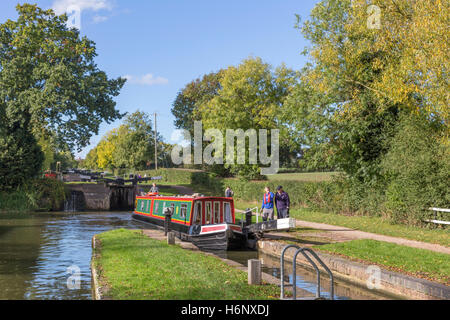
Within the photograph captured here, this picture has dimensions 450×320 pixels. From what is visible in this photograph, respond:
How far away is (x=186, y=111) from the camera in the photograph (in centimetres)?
6288

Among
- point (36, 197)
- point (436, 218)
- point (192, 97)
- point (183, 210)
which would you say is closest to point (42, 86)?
point (36, 197)

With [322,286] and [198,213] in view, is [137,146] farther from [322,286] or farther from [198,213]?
[322,286]

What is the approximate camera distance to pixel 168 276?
9375 millimetres

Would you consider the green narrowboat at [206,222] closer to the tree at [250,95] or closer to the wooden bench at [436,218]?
the wooden bench at [436,218]

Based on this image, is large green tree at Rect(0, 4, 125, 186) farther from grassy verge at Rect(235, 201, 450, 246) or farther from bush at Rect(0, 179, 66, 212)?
grassy verge at Rect(235, 201, 450, 246)

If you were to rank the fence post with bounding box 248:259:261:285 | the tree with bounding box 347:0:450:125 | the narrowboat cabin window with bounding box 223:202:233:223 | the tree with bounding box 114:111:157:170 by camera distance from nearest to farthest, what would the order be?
the fence post with bounding box 248:259:261:285
the tree with bounding box 347:0:450:125
the narrowboat cabin window with bounding box 223:202:233:223
the tree with bounding box 114:111:157:170

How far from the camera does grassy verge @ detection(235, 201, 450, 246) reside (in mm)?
15205

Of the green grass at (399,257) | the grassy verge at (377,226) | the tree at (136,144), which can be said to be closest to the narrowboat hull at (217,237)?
the green grass at (399,257)

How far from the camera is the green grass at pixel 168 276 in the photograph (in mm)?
7945

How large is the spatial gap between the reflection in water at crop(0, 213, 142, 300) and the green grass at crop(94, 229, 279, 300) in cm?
81

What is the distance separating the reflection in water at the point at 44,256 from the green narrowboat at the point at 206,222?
3.78 meters

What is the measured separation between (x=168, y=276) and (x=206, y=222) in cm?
845

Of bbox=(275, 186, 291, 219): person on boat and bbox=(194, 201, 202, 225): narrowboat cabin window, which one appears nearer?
bbox=(275, 186, 291, 219): person on boat

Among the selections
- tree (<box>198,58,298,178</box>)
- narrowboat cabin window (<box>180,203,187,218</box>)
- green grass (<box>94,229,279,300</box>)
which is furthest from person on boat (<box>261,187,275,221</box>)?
tree (<box>198,58,298,178</box>)
